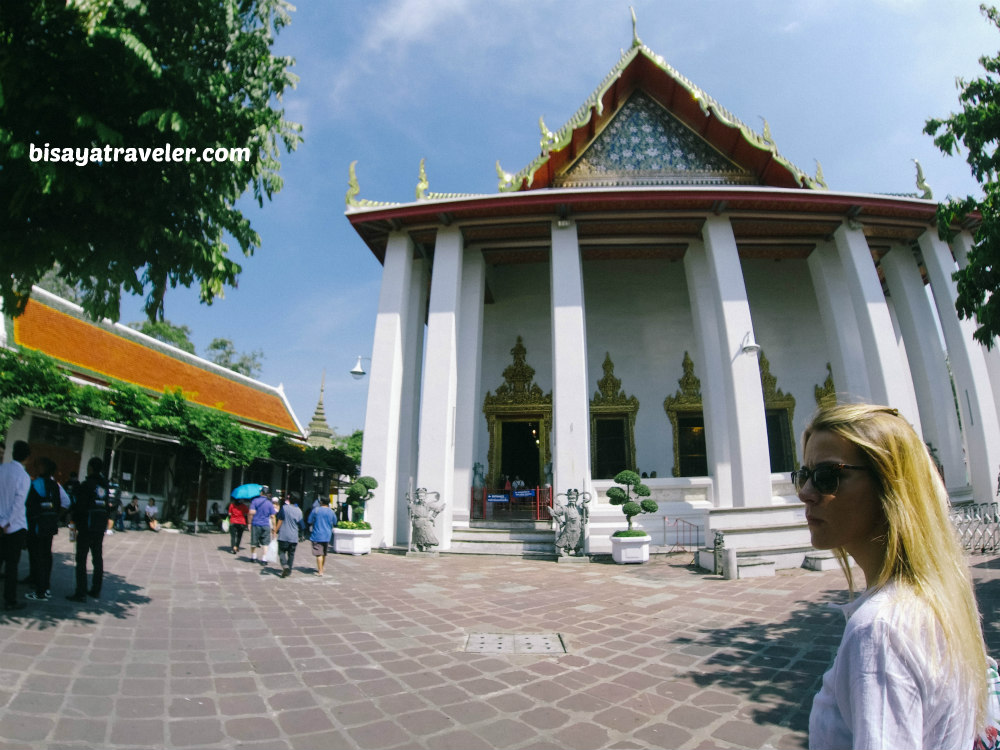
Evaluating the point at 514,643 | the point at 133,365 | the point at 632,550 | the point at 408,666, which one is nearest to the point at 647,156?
the point at 632,550

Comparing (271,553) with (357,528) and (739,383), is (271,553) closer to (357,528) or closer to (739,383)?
(357,528)

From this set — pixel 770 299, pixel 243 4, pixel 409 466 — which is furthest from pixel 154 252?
pixel 770 299

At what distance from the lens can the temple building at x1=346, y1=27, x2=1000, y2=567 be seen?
1085cm

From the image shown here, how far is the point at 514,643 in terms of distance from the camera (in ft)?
13.5

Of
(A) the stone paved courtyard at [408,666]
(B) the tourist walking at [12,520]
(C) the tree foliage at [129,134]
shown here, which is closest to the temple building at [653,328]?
(A) the stone paved courtyard at [408,666]

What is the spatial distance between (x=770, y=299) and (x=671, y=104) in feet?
20.8

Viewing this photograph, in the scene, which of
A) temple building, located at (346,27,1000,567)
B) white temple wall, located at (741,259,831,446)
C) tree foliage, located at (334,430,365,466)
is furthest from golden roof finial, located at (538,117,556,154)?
tree foliage, located at (334,430,365,466)

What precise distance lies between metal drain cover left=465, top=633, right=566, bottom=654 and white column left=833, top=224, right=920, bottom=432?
33.4ft

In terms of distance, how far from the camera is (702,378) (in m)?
11.9

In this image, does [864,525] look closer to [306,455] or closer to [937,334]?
[937,334]

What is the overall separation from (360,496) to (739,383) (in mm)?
8278

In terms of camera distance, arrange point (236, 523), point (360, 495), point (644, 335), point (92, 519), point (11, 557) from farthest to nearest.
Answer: point (644, 335) < point (360, 495) < point (236, 523) < point (92, 519) < point (11, 557)

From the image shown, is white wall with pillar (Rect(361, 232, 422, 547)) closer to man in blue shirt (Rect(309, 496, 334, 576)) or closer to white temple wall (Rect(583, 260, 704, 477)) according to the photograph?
man in blue shirt (Rect(309, 496, 334, 576))

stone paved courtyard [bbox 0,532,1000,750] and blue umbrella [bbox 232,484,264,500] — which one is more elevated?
blue umbrella [bbox 232,484,264,500]
